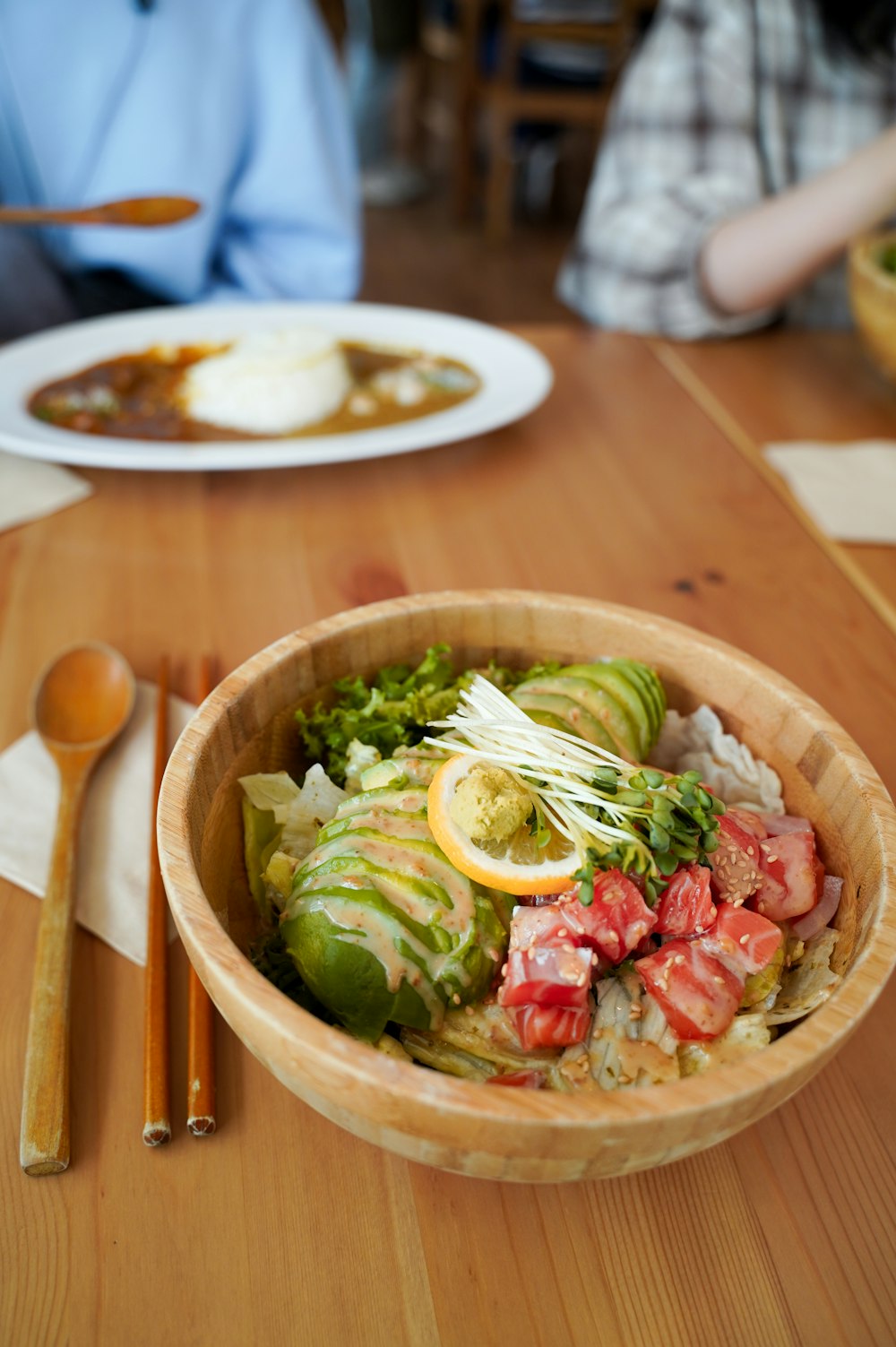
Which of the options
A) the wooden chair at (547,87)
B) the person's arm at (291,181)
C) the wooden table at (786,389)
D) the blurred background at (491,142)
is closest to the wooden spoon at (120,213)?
the person's arm at (291,181)

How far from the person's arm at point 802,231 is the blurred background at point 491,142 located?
2870 millimetres

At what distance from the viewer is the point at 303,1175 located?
63cm

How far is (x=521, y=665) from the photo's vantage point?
86 centimetres

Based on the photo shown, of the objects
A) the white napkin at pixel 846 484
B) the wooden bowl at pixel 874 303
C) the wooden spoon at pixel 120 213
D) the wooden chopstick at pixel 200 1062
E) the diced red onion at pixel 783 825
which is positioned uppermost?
the wooden spoon at pixel 120 213

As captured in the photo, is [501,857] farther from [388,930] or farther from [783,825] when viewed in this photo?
[783,825]

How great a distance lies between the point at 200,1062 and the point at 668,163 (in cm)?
215

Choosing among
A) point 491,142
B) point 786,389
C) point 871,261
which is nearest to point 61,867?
point 786,389

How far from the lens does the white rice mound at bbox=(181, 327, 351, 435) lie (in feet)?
4.83

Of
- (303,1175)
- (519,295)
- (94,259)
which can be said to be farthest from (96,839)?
(519,295)

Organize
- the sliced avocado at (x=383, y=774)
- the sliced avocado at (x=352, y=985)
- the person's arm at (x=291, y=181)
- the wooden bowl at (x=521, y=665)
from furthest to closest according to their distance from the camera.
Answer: the person's arm at (x=291, y=181)
the sliced avocado at (x=383, y=774)
the sliced avocado at (x=352, y=985)
the wooden bowl at (x=521, y=665)

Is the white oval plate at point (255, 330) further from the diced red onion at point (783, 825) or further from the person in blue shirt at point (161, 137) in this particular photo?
the diced red onion at point (783, 825)

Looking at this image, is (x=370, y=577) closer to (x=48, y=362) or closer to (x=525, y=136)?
(x=48, y=362)

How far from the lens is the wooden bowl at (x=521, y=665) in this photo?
A: 1.59ft

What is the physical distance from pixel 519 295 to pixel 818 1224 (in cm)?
493
